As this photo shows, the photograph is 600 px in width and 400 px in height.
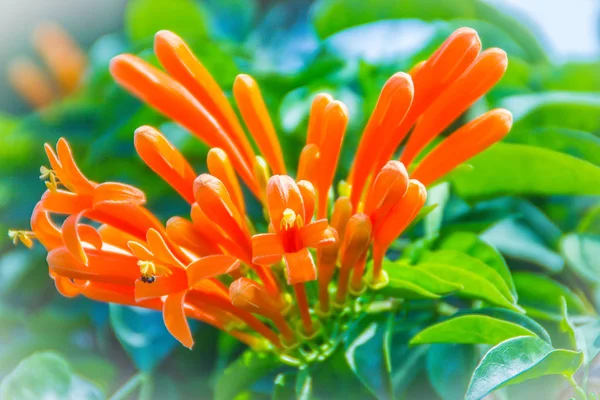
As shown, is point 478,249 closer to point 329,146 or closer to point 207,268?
point 329,146

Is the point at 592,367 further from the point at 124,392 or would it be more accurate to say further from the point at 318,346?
the point at 124,392

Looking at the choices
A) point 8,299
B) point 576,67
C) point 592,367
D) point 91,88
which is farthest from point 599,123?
point 8,299

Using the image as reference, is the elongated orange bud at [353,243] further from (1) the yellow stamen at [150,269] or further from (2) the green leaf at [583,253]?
(2) the green leaf at [583,253]

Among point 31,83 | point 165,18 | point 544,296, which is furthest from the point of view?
point 31,83

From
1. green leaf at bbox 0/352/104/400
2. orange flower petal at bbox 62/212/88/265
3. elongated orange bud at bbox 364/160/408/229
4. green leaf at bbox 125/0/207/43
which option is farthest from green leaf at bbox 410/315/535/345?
green leaf at bbox 125/0/207/43

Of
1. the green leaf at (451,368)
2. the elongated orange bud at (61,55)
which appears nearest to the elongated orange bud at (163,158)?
the green leaf at (451,368)

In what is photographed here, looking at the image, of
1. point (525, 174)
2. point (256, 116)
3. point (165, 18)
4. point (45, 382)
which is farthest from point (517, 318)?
point (165, 18)
